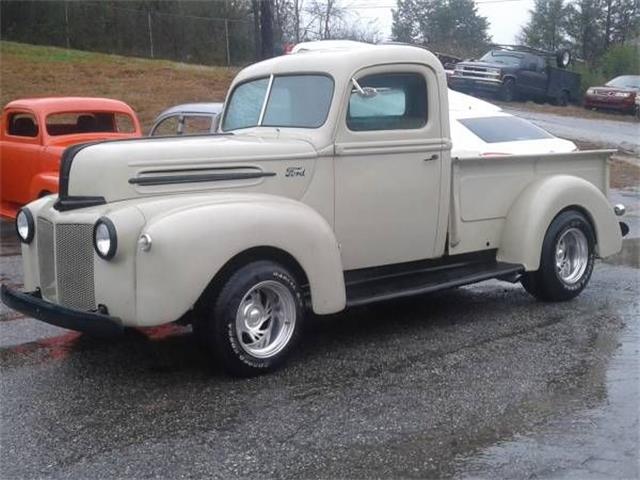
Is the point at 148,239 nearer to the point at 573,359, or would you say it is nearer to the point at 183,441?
the point at 183,441

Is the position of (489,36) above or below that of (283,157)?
above

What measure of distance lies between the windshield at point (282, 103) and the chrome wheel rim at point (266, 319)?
133 centimetres

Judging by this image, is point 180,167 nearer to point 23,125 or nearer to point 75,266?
point 75,266

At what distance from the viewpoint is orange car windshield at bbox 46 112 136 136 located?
38.3 ft

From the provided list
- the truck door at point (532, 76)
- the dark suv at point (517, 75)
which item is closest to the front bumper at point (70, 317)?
the dark suv at point (517, 75)

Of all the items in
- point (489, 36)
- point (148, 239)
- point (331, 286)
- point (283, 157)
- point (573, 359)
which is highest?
point (489, 36)

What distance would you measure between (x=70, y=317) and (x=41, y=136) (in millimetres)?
6497

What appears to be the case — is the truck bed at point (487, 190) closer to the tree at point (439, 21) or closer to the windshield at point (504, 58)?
the windshield at point (504, 58)

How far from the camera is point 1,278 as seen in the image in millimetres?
8781

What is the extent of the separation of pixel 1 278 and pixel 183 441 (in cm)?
476

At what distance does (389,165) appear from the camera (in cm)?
655

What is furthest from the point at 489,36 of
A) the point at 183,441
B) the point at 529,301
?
the point at 183,441

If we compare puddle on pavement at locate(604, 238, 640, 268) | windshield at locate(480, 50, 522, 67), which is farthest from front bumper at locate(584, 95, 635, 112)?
puddle on pavement at locate(604, 238, 640, 268)

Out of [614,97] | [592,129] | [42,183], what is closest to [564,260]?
[42,183]
